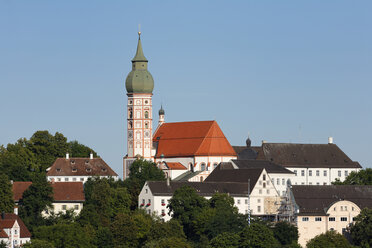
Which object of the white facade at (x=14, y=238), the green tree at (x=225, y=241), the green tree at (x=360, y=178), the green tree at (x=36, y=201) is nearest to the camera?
the green tree at (x=225, y=241)

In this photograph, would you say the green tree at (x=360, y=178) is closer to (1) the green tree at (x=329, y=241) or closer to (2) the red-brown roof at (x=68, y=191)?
(1) the green tree at (x=329, y=241)

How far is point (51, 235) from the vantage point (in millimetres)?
120188

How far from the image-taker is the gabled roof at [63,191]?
134500 millimetres

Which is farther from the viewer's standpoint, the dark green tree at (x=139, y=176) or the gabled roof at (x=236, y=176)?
the gabled roof at (x=236, y=176)

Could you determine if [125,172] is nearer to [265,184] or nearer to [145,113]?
[145,113]

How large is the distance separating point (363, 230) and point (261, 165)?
87.3ft

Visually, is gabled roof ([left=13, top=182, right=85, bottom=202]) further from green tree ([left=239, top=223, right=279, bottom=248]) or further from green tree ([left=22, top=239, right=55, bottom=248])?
green tree ([left=239, top=223, right=279, bottom=248])

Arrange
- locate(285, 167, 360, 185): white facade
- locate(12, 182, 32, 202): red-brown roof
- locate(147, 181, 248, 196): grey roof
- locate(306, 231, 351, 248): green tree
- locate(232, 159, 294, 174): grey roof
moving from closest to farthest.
Result: locate(306, 231, 351, 248): green tree, locate(147, 181, 248, 196): grey roof, locate(12, 182, 32, 202): red-brown roof, locate(232, 159, 294, 174): grey roof, locate(285, 167, 360, 185): white facade

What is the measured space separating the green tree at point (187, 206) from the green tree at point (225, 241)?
Answer: 19.1 feet

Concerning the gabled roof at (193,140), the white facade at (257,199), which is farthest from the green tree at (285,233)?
the gabled roof at (193,140)

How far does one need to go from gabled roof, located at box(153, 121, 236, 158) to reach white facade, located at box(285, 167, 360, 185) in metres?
8.79

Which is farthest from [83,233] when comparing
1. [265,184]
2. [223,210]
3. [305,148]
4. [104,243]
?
[305,148]

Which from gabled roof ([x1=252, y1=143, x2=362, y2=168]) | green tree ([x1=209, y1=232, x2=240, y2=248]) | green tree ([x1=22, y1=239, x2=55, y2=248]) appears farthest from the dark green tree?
green tree ([x1=22, y1=239, x2=55, y2=248])

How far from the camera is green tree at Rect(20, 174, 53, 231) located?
127762 millimetres
